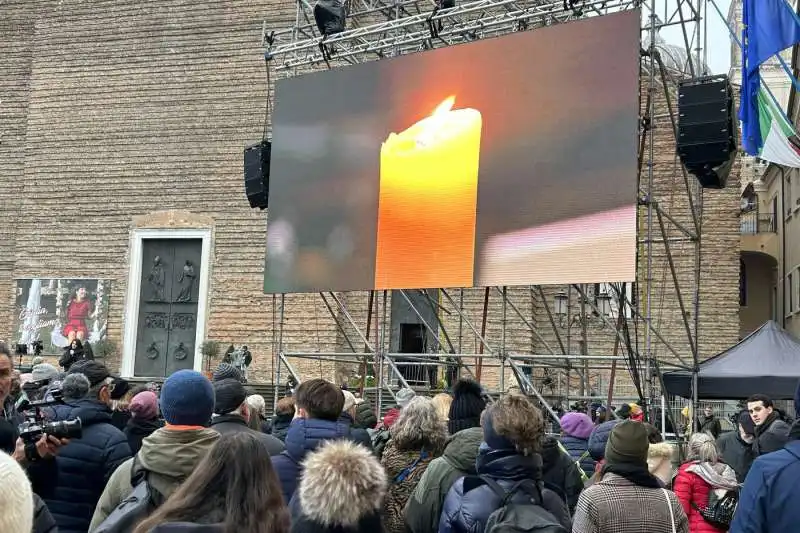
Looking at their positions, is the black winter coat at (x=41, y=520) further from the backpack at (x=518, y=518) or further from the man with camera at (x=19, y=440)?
the backpack at (x=518, y=518)

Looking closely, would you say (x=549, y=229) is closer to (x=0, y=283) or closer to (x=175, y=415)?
(x=175, y=415)

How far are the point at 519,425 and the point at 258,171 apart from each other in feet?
35.2

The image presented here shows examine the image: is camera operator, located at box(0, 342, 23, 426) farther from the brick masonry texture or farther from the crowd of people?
the brick masonry texture

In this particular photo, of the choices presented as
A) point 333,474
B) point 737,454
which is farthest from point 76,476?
point 737,454

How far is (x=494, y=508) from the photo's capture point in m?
3.26

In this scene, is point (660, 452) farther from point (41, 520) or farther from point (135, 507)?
point (41, 520)

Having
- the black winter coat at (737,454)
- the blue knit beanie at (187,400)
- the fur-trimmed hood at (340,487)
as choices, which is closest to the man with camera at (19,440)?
the blue knit beanie at (187,400)

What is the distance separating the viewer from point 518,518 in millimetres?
3129

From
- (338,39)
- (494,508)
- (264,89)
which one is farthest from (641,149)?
(264,89)

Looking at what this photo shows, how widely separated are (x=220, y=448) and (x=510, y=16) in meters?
9.64

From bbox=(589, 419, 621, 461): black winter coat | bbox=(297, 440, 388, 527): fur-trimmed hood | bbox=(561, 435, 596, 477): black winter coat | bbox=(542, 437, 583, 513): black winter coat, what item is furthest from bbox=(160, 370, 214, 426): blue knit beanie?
bbox=(561, 435, 596, 477): black winter coat

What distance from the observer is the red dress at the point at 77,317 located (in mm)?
21672

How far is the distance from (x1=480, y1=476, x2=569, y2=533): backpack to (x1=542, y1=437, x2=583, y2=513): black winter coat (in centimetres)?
137

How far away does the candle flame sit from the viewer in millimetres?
11133
